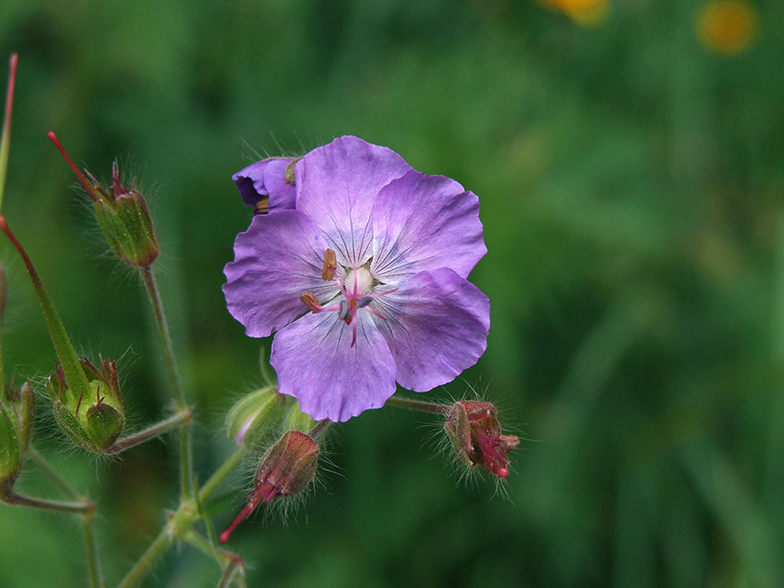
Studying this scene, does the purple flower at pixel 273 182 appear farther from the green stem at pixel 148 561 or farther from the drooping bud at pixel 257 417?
the green stem at pixel 148 561

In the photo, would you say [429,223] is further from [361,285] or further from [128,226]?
[128,226]

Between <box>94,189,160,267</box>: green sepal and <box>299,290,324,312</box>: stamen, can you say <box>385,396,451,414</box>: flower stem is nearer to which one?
<box>299,290,324,312</box>: stamen

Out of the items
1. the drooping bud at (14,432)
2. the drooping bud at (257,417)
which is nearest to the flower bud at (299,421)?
the drooping bud at (257,417)

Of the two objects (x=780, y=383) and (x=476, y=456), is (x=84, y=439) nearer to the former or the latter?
(x=476, y=456)

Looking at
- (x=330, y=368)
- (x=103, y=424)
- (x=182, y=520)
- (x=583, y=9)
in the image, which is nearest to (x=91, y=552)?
(x=182, y=520)

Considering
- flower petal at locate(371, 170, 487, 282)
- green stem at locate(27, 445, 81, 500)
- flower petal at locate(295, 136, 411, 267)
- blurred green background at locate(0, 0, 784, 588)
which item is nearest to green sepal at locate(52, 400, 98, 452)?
green stem at locate(27, 445, 81, 500)

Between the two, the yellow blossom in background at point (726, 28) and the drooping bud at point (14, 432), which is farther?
the yellow blossom in background at point (726, 28)
